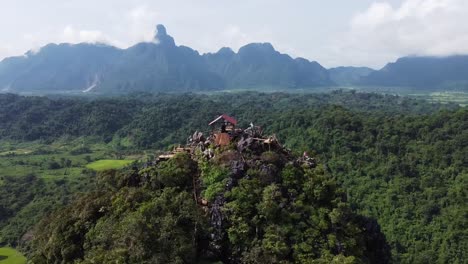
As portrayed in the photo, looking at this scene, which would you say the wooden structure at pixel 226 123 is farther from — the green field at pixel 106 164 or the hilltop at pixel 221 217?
the green field at pixel 106 164

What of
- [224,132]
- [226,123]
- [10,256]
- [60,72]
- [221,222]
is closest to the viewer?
[221,222]

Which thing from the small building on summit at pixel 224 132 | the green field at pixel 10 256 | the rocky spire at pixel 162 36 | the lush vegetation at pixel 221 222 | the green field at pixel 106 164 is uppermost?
the rocky spire at pixel 162 36

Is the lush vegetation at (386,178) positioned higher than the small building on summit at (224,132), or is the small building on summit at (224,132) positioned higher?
the small building on summit at (224,132)

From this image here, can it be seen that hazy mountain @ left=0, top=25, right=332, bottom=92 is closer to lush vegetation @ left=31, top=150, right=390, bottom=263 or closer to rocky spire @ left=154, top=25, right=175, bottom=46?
rocky spire @ left=154, top=25, right=175, bottom=46

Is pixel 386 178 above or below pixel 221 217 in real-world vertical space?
below

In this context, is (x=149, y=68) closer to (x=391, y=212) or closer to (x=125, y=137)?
(x=125, y=137)

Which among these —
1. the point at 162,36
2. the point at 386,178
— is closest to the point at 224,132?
the point at 386,178

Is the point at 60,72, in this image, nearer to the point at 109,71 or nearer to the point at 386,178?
the point at 109,71

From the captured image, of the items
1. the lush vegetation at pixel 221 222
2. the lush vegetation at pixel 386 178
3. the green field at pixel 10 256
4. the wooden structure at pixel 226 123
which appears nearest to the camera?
the lush vegetation at pixel 221 222

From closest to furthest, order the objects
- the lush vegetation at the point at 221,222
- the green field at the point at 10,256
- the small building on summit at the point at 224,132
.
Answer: the lush vegetation at the point at 221,222
the small building on summit at the point at 224,132
the green field at the point at 10,256

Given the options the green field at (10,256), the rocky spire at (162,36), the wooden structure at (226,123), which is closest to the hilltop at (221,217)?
the wooden structure at (226,123)

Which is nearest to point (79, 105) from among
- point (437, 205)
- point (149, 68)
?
point (437, 205)
